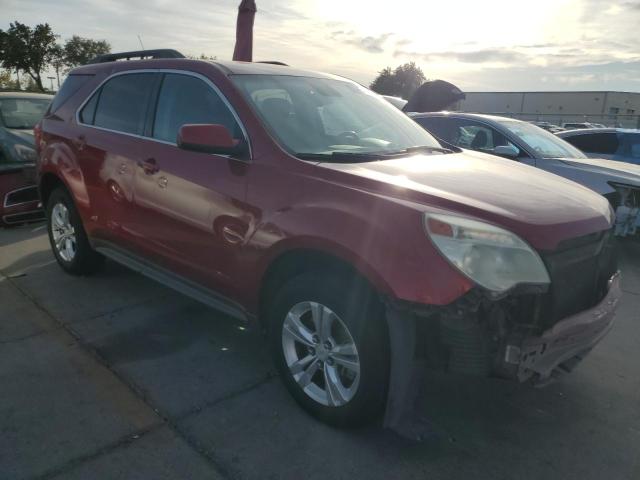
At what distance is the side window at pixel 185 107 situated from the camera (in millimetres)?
3186

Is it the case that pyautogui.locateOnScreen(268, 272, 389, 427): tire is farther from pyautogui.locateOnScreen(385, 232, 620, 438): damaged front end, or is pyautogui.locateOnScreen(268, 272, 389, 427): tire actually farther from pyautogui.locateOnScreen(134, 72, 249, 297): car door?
pyautogui.locateOnScreen(134, 72, 249, 297): car door

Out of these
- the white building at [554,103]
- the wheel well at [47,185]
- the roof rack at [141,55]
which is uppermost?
the white building at [554,103]

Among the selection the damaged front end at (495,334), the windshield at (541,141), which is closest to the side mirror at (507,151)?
→ the windshield at (541,141)

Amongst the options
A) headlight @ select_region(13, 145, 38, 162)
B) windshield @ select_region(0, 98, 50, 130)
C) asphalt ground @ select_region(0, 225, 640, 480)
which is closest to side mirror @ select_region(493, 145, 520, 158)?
asphalt ground @ select_region(0, 225, 640, 480)

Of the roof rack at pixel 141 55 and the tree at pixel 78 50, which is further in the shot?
the tree at pixel 78 50

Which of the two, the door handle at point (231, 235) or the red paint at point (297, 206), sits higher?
the red paint at point (297, 206)

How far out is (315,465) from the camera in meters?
2.41

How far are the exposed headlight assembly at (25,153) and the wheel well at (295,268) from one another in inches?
199

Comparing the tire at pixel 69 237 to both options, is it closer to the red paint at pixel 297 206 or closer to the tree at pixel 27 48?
the red paint at pixel 297 206

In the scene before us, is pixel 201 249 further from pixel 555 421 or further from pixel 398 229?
pixel 555 421

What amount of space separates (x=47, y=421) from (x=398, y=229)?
2020mm

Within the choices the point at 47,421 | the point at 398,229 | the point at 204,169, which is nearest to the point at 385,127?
the point at 204,169

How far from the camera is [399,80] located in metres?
79.9

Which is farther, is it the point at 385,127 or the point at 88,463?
the point at 385,127
